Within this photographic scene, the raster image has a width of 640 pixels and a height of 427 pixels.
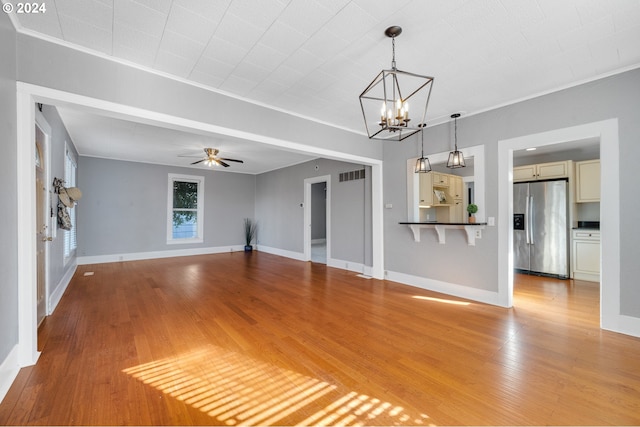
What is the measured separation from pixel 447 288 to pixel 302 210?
425 cm

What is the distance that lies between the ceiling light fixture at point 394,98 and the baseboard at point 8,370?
3.04 metres

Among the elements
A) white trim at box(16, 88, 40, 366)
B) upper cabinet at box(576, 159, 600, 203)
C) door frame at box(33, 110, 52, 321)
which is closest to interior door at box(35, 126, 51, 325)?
door frame at box(33, 110, 52, 321)

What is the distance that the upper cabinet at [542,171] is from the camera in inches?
202

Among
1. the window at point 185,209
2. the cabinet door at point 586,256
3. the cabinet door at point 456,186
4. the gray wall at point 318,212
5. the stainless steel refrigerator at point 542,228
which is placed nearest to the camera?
the cabinet door at point 586,256

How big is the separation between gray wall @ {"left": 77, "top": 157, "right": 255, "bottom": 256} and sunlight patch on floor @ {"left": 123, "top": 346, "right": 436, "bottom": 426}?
606 centimetres

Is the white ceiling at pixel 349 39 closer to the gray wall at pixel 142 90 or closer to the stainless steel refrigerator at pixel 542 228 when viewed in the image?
the gray wall at pixel 142 90

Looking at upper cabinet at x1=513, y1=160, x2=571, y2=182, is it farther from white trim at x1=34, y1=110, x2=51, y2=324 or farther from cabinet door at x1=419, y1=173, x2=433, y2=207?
white trim at x1=34, y1=110, x2=51, y2=324

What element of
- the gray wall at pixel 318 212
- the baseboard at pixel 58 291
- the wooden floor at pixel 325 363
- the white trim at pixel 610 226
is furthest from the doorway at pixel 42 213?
the gray wall at pixel 318 212

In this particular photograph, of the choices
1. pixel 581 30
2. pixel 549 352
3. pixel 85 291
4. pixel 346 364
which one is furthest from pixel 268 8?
pixel 85 291

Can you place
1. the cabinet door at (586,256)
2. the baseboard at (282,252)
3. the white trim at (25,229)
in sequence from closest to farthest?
the white trim at (25,229) < the cabinet door at (586,256) < the baseboard at (282,252)

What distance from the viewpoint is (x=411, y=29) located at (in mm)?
2189

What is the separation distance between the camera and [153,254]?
746 centimetres

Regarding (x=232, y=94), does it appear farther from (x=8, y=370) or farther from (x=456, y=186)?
(x=456, y=186)

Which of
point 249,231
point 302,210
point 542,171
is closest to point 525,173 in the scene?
point 542,171
